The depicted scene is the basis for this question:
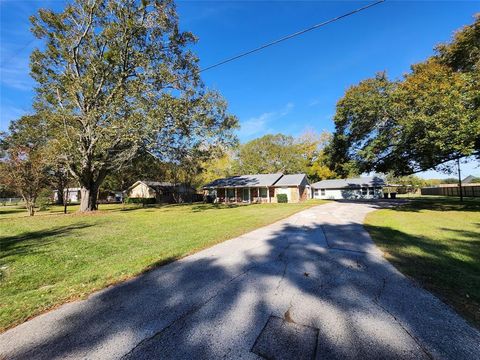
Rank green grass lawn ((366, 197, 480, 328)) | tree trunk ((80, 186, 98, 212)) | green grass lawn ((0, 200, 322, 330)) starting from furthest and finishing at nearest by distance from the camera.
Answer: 1. tree trunk ((80, 186, 98, 212))
2. green grass lawn ((0, 200, 322, 330))
3. green grass lawn ((366, 197, 480, 328))

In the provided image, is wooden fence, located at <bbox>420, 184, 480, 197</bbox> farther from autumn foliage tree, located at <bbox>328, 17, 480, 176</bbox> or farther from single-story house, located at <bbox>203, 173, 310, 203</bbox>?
autumn foliage tree, located at <bbox>328, 17, 480, 176</bbox>

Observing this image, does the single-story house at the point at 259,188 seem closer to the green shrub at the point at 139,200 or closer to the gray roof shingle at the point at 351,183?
the green shrub at the point at 139,200

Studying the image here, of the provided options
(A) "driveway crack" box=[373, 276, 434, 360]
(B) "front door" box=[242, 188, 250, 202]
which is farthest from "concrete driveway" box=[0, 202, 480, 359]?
(B) "front door" box=[242, 188, 250, 202]

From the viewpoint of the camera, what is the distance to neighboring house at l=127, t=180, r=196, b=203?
134ft

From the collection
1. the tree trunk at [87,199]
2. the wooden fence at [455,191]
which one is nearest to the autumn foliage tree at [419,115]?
the tree trunk at [87,199]

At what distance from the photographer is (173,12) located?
16844 millimetres

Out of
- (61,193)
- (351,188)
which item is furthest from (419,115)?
(61,193)

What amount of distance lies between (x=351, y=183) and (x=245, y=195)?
2031 cm

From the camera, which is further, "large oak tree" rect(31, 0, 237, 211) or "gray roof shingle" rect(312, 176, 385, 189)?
"gray roof shingle" rect(312, 176, 385, 189)

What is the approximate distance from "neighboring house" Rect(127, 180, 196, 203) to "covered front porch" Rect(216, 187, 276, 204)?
7785 mm

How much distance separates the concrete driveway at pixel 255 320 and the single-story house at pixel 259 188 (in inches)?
1088

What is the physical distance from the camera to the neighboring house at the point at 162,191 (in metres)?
40.9

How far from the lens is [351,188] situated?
136 feet

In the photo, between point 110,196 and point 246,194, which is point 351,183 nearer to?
point 246,194
